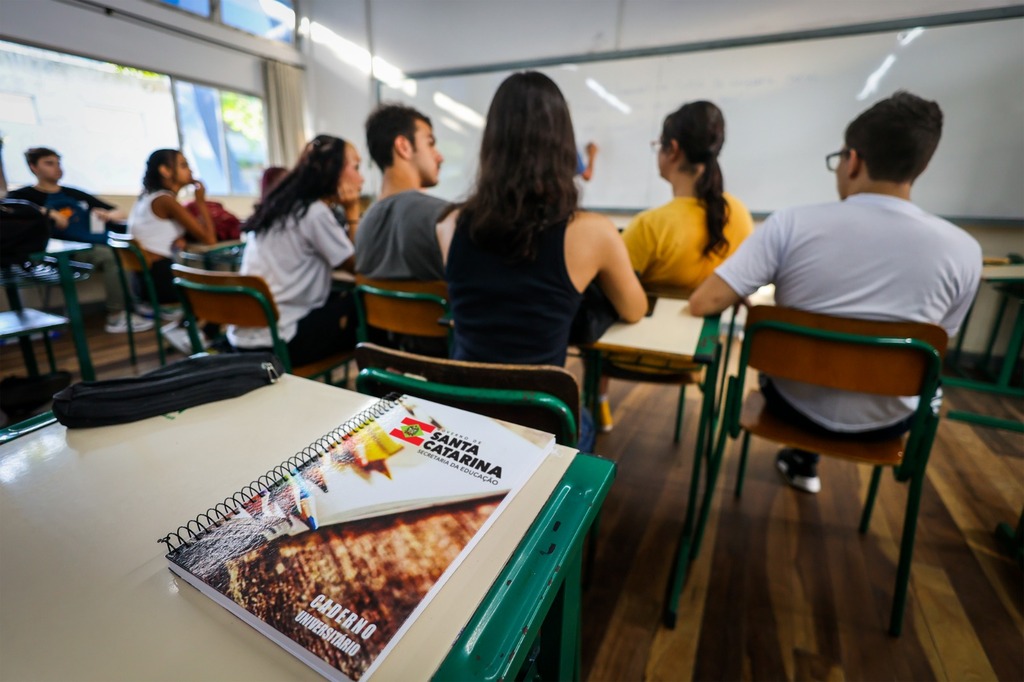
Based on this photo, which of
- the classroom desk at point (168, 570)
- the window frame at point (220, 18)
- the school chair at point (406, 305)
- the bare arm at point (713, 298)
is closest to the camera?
the classroom desk at point (168, 570)

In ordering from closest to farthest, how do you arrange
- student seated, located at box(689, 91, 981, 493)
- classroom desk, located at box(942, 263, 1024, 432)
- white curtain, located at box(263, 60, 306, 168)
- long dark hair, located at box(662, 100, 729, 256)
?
1. student seated, located at box(689, 91, 981, 493)
2. long dark hair, located at box(662, 100, 729, 256)
3. classroom desk, located at box(942, 263, 1024, 432)
4. white curtain, located at box(263, 60, 306, 168)

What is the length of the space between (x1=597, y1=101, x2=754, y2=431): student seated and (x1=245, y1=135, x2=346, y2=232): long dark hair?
3.78ft

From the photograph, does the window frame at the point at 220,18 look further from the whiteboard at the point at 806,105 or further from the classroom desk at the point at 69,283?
the classroom desk at the point at 69,283

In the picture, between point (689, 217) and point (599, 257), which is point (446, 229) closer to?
point (599, 257)

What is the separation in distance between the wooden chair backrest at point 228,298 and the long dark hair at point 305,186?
33 centimetres

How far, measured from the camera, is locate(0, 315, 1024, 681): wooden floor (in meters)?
1.13

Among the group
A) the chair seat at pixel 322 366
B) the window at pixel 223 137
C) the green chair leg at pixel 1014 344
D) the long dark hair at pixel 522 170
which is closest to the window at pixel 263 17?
the window at pixel 223 137

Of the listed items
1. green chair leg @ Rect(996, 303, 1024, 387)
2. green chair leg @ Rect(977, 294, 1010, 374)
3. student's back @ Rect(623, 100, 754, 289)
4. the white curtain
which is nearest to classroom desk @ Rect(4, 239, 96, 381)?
student's back @ Rect(623, 100, 754, 289)

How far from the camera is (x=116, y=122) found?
423cm

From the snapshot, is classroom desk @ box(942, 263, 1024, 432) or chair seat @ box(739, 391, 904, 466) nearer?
chair seat @ box(739, 391, 904, 466)

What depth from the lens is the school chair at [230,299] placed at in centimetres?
149

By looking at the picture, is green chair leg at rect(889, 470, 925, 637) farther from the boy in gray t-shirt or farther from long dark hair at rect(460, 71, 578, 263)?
the boy in gray t-shirt

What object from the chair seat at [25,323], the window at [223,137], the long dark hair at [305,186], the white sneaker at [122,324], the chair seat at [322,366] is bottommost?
the white sneaker at [122,324]

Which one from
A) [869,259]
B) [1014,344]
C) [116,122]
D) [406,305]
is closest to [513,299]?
[406,305]
